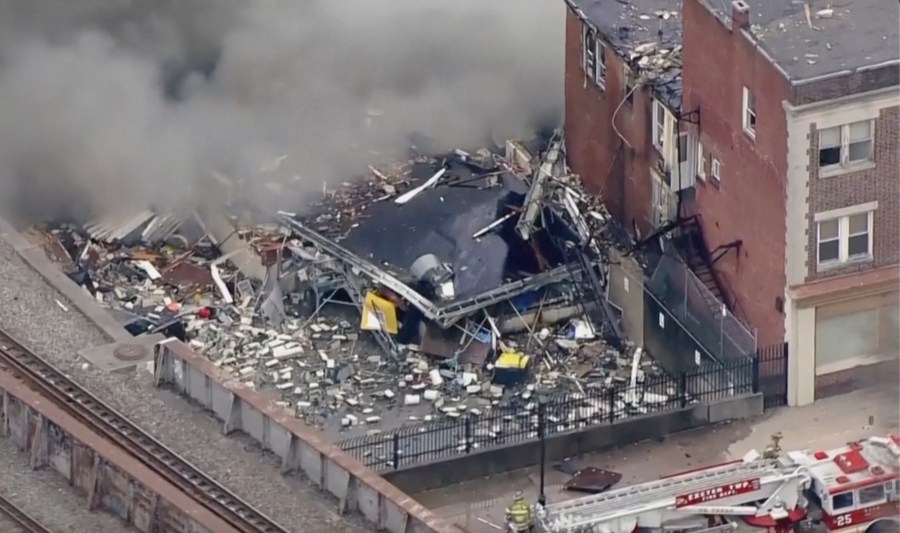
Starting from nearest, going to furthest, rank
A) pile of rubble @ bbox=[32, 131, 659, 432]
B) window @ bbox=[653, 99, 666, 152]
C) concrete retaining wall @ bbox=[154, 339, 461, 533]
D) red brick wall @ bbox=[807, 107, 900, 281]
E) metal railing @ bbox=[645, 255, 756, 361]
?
1. concrete retaining wall @ bbox=[154, 339, 461, 533]
2. red brick wall @ bbox=[807, 107, 900, 281]
3. metal railing @ bbox=[645, 255, 756, 361]
4. pile of rubble @ bbox=[32, 131, 659, 432]
5. window @ bbox=[653, 99, 666, 152]

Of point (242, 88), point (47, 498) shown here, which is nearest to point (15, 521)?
point (47, 498)

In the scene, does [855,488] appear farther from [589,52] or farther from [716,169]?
[589,52]

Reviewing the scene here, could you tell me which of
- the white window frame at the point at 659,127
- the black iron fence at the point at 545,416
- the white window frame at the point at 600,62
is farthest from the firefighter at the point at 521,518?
the white window frame at the point at 600,62

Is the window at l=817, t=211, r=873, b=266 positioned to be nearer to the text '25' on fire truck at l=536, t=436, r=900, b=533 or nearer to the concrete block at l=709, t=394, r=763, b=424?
the concrete block at l=709, t=394, r=763, b=424

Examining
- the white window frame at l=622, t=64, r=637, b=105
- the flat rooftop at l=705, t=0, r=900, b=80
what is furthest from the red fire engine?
the white window frame at l=622, t=64, r=637, b=105

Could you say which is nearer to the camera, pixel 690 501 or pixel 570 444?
pixel 690 501

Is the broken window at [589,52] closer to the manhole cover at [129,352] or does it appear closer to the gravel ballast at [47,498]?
the manhole cover at [129,352]

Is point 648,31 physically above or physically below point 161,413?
above
